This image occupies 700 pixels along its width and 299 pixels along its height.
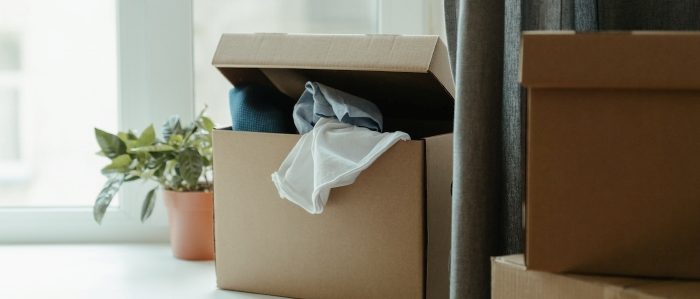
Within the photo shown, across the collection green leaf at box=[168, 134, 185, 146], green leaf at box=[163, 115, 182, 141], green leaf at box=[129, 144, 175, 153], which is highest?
green leaf at box=[163, 115, 182, 141]

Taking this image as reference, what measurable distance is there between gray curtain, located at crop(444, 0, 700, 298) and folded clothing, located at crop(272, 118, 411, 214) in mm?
138

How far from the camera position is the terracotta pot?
1.56 m

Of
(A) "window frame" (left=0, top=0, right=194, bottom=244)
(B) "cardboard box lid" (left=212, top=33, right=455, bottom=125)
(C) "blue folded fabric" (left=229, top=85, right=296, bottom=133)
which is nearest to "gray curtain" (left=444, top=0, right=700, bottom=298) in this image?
(B) "cardboard box lid" (left=212, top=33, right=455, bottom=125)

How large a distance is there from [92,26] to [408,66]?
88 cm

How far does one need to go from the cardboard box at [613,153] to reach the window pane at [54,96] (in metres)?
1.15

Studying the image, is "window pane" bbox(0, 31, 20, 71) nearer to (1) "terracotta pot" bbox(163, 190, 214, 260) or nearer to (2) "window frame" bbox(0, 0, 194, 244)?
(2) "window frame" bbox(0, 0, 194, 244)

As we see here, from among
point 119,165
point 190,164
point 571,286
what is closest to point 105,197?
point 119,165

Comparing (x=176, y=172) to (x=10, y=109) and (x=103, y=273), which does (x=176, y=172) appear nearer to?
(x=103, y=273)

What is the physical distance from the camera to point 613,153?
0.87 meters

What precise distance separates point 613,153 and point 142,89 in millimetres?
1114

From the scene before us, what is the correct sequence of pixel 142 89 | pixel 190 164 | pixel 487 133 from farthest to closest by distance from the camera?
pixel 142 89
pixel 190 164
pixel 487 133

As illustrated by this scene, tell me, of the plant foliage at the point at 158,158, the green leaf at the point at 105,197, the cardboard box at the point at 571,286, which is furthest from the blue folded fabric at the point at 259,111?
the cardboard box at the point at 571,286

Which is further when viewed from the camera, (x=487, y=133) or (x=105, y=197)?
(x=105, y=197)

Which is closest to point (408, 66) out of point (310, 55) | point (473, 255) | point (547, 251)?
point (310, 55)
